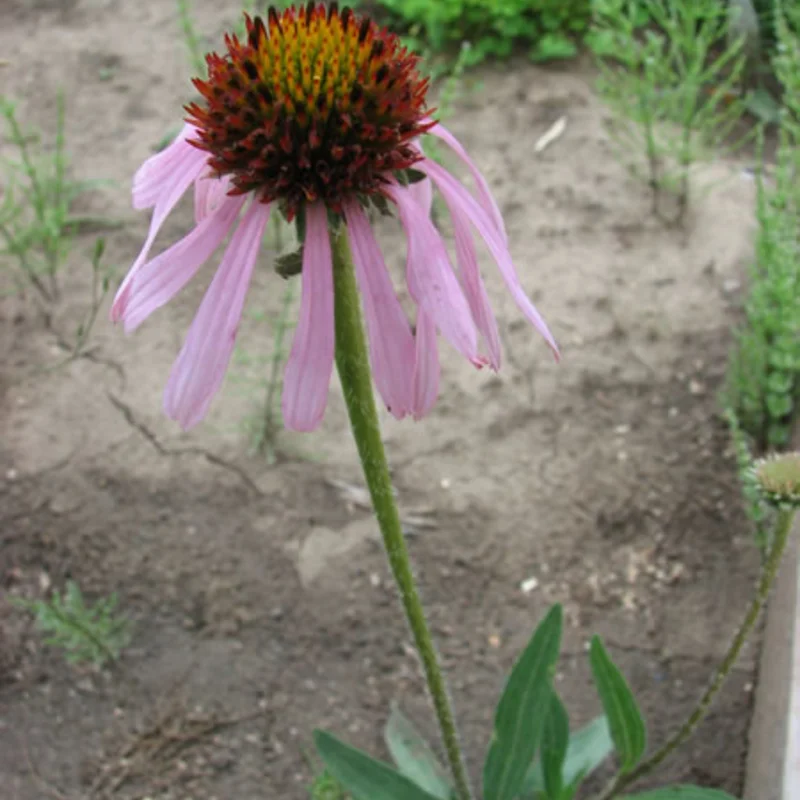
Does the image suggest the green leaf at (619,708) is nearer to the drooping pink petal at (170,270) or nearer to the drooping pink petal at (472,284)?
the drooping pink petal at (472,284)

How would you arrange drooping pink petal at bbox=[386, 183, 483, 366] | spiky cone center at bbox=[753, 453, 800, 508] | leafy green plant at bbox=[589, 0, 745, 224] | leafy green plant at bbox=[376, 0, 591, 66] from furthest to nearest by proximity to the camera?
leafy green plant at bbox=[376, 0, 591, 66] < leafy green plant at bbox=[589, 0, 745, 224] < spiky cone center at bbox=[753, 453, 800, 508] < drooping pink petal at bbox=[386, 183, 483, 366]

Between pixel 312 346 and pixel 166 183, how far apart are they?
0.23 m

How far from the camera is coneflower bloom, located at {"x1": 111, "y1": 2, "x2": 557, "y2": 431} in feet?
2.72

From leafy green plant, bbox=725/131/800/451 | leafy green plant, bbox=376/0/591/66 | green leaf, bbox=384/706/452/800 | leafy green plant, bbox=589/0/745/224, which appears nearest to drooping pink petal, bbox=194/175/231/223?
green leaf, bbox=384/706/452/800

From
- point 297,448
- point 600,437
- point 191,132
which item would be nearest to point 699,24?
point 600,437

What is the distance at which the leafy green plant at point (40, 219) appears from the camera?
81.6 inches

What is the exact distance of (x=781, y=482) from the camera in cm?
106

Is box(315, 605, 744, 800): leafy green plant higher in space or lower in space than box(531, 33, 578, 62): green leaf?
lower

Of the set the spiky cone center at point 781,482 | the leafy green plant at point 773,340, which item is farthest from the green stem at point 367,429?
the leafy green plant at point 773,340

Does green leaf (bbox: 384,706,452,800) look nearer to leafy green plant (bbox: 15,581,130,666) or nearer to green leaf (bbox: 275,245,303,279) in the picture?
leafy green plant (bbox: 15,581,130,666)

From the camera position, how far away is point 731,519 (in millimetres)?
1861

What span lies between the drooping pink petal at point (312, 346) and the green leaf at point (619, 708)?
0.57m

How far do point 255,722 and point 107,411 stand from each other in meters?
0.74

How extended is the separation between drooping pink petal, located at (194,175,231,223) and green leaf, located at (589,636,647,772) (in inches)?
25.9
